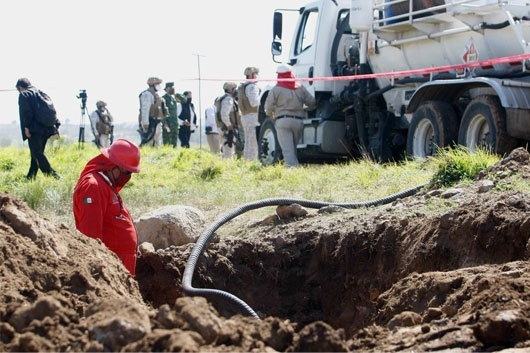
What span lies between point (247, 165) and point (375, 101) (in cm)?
239

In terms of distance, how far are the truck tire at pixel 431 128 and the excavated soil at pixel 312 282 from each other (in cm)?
310

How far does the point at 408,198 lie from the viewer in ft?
28.5

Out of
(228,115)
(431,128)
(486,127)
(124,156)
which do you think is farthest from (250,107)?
(124,156)

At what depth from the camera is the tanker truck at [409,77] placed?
1070 centimetres

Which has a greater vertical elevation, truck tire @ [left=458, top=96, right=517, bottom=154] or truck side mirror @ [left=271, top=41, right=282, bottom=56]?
truck side mirror @ [left=271, top=41, right=282, bottom=56]

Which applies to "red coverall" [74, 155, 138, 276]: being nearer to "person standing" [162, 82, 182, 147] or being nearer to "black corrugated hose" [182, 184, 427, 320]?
"black corrugated hose" [182, 184, 427, 320]

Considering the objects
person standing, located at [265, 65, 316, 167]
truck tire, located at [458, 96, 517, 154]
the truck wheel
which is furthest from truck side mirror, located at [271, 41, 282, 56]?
truck tire, located at [458, 96, 517, 154]

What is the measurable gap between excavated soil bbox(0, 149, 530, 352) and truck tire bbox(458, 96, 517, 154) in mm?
Answer: 2110

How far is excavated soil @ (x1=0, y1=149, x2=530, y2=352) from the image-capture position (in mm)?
3615

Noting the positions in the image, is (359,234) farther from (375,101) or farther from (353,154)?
(353,154)

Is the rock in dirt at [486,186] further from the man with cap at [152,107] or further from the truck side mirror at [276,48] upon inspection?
the man with cap at [152,107]

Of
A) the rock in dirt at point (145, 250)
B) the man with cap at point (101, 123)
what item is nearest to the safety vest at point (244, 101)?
the man with cap at point (101, 123)

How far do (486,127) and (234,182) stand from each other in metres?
3.73

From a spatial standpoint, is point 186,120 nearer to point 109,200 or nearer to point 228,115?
point 228,115
